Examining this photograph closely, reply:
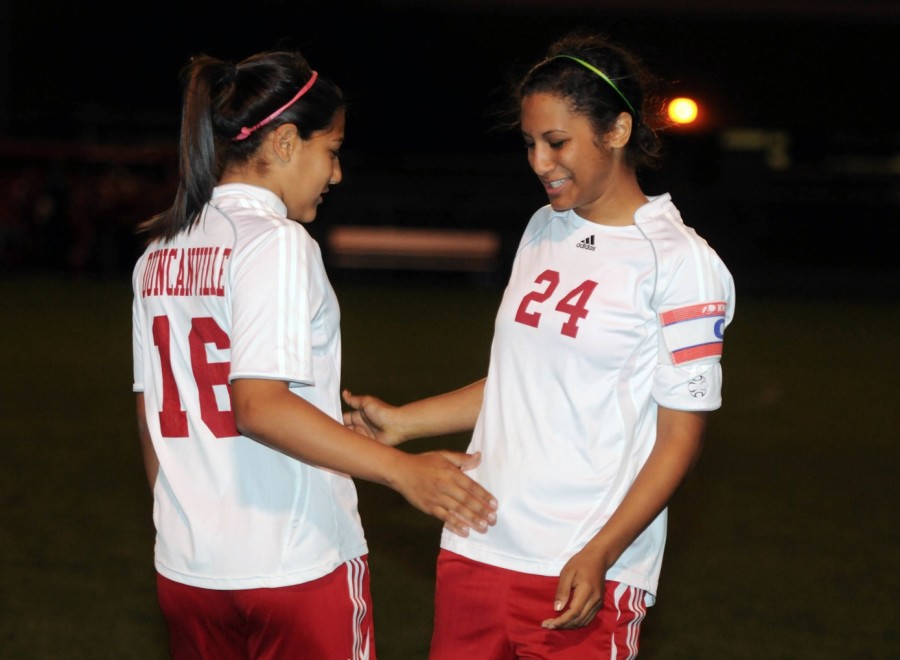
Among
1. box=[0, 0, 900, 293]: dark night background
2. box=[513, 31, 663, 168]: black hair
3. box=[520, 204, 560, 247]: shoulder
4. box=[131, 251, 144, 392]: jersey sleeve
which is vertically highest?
box=[0, 0, 900, 293]: dark night background

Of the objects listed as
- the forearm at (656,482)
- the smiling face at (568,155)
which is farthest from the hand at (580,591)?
the smiling face at (568,155)

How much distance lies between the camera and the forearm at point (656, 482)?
2.32 metres

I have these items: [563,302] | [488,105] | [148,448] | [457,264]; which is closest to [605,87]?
[563,302]

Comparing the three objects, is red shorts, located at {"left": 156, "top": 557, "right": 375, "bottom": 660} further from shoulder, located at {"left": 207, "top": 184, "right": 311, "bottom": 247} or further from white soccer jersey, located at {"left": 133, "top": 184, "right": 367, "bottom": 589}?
shoulder, located at {"left": 207, "top": 184, "right": 311, "bottom": 247}

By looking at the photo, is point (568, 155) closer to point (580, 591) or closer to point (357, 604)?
point (580, 591)

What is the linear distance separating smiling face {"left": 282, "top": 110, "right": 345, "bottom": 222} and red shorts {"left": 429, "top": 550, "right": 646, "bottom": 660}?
0.78 metres

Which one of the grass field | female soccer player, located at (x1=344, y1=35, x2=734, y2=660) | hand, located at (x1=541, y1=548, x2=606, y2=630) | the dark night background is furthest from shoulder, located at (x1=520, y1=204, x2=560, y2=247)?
the dark night background

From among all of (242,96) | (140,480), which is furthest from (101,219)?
(242,96)

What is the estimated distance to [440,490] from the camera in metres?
2.17

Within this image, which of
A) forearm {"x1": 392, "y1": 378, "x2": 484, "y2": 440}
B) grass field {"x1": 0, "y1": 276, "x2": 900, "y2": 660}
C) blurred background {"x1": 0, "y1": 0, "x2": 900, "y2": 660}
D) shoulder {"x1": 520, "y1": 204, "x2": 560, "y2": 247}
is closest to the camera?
shoulder {"x1": 520, "y1": 204, "x2": 560, "y2": 247}

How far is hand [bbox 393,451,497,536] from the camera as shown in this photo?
2148mm

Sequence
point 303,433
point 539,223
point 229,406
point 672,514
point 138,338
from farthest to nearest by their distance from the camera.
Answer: point 672,514, point 539,223, point 138,338, point 229,406, point 303,433

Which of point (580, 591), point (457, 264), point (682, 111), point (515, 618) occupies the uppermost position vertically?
point (457, 264)

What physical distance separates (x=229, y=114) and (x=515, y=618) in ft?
3.69
